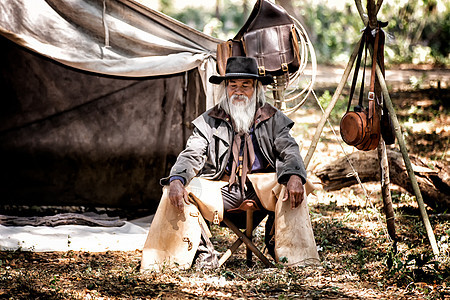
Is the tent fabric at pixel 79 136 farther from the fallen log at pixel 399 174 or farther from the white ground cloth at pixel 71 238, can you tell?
the fallen log at pixel 399 174

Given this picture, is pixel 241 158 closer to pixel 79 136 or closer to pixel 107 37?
pixel 107 37

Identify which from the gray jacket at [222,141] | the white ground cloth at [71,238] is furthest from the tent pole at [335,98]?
the white ground cloth at [71,238]

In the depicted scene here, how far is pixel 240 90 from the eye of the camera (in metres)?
3.94

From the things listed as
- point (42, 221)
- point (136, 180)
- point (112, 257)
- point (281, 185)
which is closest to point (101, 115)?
point (136, 180)

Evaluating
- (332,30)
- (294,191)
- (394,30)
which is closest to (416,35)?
(394,30)

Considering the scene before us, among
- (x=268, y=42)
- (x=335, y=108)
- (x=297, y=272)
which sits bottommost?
(x=297, y=272)

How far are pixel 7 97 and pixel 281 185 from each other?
3.48 metres

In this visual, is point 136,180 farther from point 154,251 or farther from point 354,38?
point 354,38

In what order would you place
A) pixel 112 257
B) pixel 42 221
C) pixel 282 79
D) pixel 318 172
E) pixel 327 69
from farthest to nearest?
pixel 327 69, pixel 318 172, pixel 42 221, pixel 282 79, pixel 112 257

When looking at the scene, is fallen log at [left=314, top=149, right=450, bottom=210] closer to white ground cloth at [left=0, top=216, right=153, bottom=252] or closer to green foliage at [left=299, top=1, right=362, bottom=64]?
white ground cloth at [left=0, top=216, right=153, bottom=252]

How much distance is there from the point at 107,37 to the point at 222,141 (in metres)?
1.50

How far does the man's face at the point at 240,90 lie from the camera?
12.9ft

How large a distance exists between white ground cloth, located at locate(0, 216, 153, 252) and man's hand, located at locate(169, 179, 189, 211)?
1.22 metres

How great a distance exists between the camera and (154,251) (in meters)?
3.66
